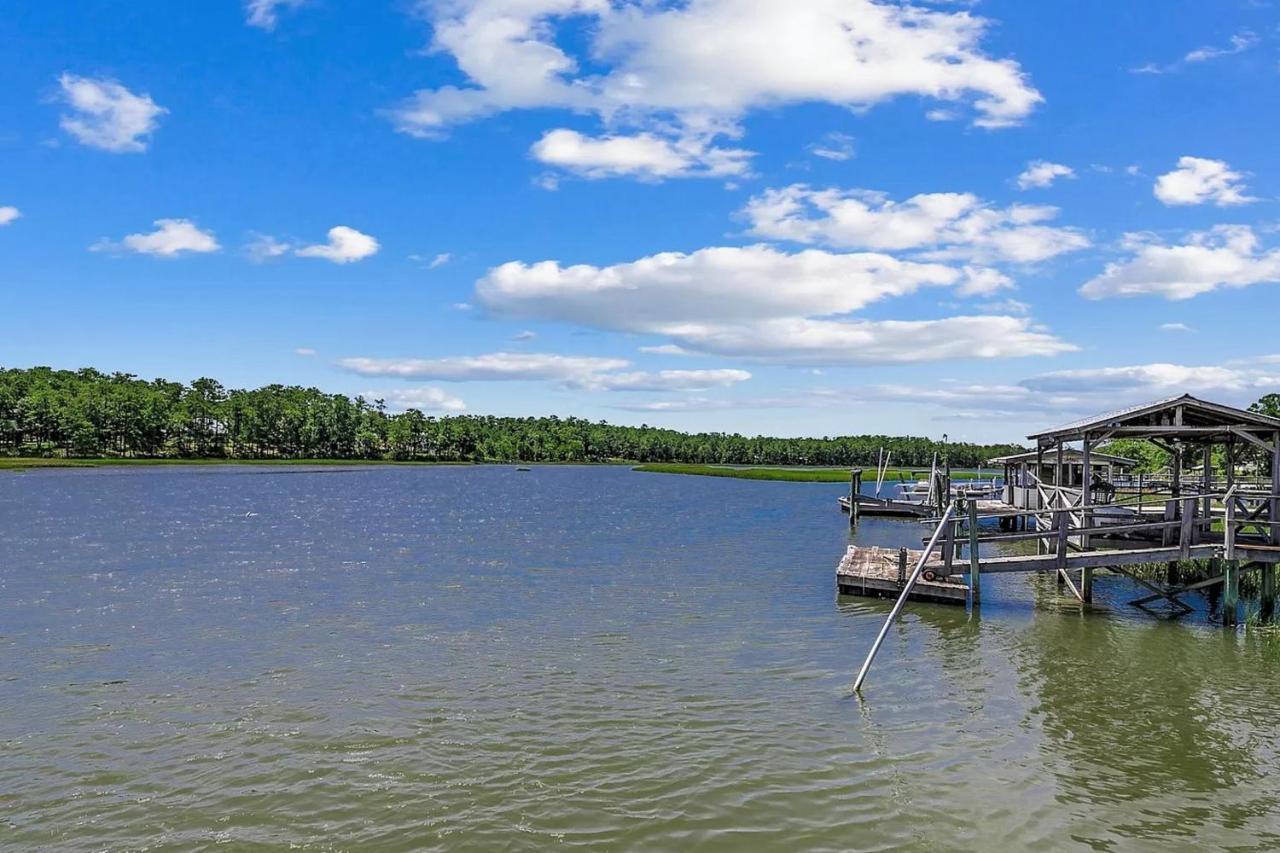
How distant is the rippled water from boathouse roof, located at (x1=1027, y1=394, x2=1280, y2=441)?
4.87 metres

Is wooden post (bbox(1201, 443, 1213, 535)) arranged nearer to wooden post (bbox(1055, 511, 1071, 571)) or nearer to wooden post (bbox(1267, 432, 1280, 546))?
wooden post (bbox(1267, 432, 1280, 546))

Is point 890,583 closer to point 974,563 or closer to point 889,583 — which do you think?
point 889,583

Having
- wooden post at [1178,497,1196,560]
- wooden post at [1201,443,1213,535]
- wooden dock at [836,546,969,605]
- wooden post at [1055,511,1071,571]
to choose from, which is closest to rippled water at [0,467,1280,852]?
wooden dock at [836,546,969,605]

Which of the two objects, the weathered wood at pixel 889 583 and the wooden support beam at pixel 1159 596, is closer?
the wooden support beam at pixel 1159 596

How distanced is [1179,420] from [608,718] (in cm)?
1675

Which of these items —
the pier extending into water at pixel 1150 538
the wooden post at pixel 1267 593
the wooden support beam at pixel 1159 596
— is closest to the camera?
the pier extending into water at pixel 1150 538

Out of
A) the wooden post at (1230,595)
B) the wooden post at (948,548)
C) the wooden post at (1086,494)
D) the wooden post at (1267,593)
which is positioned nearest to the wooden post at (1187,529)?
the wooden post at (1230,595)

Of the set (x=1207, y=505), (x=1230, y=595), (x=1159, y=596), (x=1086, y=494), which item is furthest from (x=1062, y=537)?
(x=1207, y=505)

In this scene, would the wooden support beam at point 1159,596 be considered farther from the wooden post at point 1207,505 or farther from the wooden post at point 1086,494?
the wooden post at point 1207,505

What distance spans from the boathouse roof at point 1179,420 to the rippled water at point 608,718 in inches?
192

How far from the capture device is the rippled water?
9438 millimetres

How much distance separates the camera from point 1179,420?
67.0 ft

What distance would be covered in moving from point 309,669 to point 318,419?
604 feet

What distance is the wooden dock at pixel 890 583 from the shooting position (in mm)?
21953
